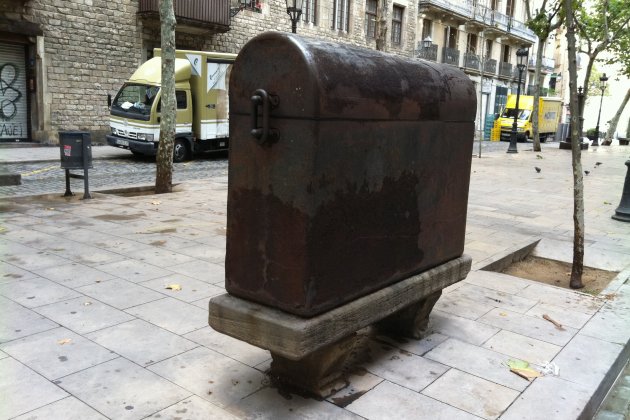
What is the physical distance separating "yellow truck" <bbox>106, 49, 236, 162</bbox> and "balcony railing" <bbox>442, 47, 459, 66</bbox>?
23.7 meters

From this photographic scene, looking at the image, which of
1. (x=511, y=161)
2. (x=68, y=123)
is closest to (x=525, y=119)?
(x=511, y=161)

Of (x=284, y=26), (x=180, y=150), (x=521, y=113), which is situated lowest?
(x=180, y=150)

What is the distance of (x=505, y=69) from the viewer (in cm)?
4494

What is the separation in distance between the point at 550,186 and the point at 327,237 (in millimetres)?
12172

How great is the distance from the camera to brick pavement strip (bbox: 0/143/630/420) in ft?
9.84

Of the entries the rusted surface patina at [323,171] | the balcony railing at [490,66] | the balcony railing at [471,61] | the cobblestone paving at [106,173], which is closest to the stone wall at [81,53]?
the cobblestone paving at [106,173]

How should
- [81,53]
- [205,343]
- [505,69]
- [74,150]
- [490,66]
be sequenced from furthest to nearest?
[505,69], [490,66], [81,53], [74,150], [205,343]

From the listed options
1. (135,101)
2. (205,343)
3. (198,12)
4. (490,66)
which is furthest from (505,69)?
(205,343)

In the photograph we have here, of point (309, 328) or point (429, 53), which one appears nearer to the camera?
point (309, 328)

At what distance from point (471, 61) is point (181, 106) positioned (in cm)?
2899

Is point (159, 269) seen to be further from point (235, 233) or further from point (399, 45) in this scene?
point (399, 45)

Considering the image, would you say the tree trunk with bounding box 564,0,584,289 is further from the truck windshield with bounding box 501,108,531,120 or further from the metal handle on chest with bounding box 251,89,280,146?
the truck windshield with bounding box 501,108,531,120

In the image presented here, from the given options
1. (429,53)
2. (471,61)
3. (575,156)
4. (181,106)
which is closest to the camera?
(575,156)

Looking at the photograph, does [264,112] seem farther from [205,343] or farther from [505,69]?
[505,69]
